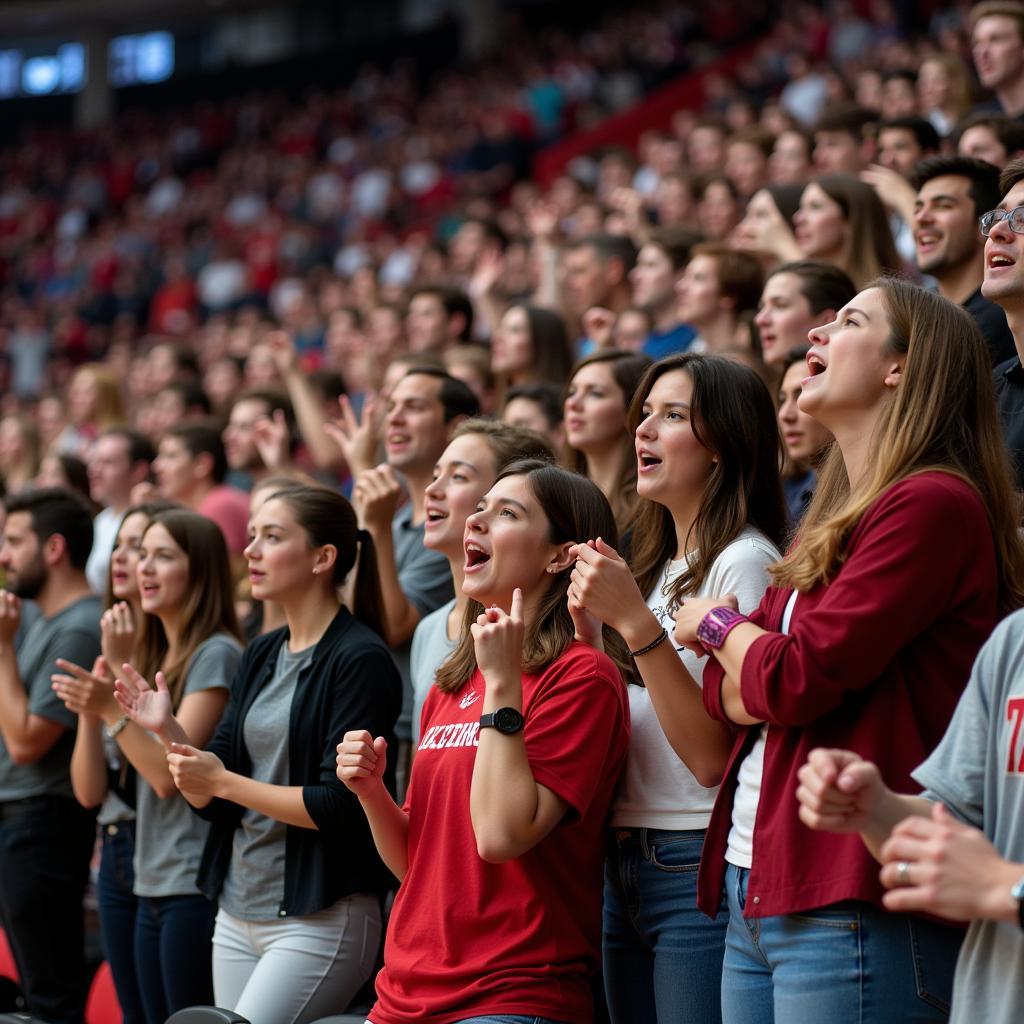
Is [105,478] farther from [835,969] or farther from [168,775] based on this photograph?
[835,969]

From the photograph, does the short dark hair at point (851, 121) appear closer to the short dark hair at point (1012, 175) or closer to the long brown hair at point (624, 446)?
the long brown hair at point (624, 446)

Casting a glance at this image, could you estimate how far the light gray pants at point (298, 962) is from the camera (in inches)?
114

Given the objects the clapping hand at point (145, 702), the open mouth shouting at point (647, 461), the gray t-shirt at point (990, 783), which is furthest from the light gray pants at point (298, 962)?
the gray t-shirt at point (990, 783)

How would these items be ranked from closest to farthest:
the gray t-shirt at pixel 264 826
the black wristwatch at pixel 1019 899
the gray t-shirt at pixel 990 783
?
the black wristwatch at pixel 1019 899
the gray t-shirt at pixel 990 783
the gray t-shirt at pixel 264 826

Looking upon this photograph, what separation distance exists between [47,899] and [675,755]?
217 centimetres

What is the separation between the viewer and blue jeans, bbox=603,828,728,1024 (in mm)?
2398

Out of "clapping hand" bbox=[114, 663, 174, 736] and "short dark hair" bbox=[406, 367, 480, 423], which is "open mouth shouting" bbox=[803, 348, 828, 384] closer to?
"clapping hand" bbox=[114, 663, 174, 736]

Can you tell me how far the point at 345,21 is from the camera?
20.4m

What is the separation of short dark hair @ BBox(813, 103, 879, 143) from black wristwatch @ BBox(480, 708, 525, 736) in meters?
3.93

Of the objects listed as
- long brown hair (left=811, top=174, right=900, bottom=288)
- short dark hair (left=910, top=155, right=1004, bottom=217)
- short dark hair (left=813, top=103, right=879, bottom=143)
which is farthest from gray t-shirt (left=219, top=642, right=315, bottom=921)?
short dark hair (left=813, top=103, right=879, bottom=143)

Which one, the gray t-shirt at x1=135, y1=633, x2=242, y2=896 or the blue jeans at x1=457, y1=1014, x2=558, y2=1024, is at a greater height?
the gray t-shirt at x1=135, y1=633, x2=242, y2=896

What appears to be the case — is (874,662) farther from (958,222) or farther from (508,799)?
(958,222)

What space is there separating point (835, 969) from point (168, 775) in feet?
6.35

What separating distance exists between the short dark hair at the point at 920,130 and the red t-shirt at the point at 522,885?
299 cm
